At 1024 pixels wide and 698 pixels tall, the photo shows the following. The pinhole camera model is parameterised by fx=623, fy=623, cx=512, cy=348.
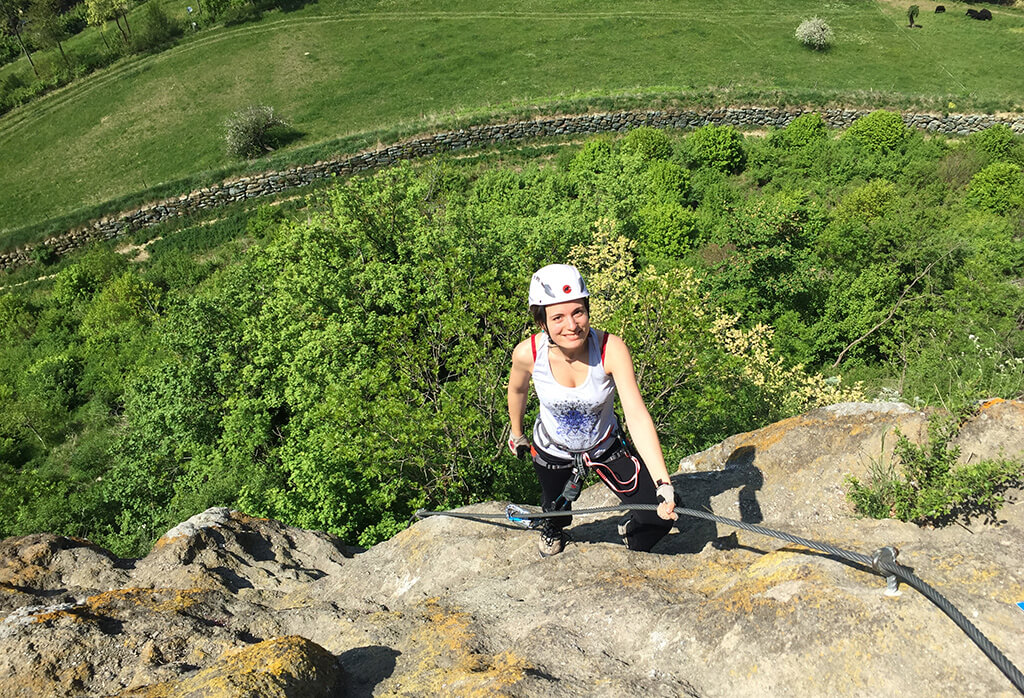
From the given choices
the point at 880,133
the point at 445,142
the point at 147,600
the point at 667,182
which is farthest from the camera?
the point at 445,142

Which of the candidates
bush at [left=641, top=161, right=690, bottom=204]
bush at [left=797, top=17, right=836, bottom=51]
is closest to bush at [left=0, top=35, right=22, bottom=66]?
bush at [left=641, top=161, right=690, bottom=204]

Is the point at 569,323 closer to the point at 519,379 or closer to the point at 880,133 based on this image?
the point at 519,379

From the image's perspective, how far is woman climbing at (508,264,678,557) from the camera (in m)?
4.75

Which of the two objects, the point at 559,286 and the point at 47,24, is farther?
the point at 47,24

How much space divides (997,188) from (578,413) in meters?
32.4

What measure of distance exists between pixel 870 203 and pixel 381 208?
Answer: 2153 cm

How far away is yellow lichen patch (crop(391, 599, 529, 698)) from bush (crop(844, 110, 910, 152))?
39558 mm

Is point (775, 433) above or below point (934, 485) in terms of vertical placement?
below

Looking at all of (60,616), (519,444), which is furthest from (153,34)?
(519,444)

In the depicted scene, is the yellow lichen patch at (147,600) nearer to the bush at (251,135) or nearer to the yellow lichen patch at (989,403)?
the yellow lichen patch at (989,403)

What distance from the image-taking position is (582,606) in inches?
192

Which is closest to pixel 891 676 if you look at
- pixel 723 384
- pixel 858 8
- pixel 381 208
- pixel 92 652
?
pixel 92 652

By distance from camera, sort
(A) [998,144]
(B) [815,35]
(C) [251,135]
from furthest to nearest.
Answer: (B) [815,35] < (C) [251,135] < (A) [998,144]

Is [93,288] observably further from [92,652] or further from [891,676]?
[891,676]
